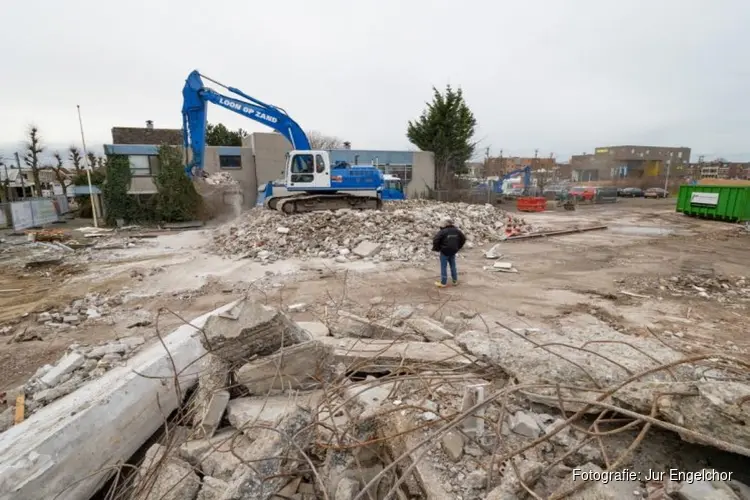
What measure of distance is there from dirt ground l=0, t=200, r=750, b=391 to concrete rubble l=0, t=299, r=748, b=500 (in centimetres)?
241

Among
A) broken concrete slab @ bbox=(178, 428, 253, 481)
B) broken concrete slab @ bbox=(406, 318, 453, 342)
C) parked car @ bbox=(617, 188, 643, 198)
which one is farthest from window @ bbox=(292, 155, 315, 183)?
parked car @ bbox=(617, 188, 643, 198)

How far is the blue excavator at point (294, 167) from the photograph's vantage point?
12562 millimetres

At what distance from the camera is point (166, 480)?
7.97 ft

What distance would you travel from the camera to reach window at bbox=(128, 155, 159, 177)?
20297mm

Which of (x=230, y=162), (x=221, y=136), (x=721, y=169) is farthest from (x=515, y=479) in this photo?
(x=721, y=169)

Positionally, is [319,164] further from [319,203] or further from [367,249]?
[367,249]

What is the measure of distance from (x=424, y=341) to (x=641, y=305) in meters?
5.13

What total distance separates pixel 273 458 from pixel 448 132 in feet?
100

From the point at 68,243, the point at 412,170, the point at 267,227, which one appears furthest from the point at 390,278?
the point at 412,170

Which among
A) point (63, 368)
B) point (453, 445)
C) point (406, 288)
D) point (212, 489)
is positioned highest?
point (453, 445)

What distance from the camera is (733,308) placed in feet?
22.1

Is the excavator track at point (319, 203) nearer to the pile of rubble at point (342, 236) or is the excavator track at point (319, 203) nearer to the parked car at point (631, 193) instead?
the pile of rubble at point (342, 236)

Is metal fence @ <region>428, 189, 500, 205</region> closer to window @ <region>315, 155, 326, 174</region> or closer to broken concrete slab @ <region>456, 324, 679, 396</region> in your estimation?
window @ <region>315, 155, 326, 174</region>

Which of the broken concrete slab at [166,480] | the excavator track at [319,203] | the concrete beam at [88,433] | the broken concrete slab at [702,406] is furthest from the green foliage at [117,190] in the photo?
the broken concrete slab at [702,406]
